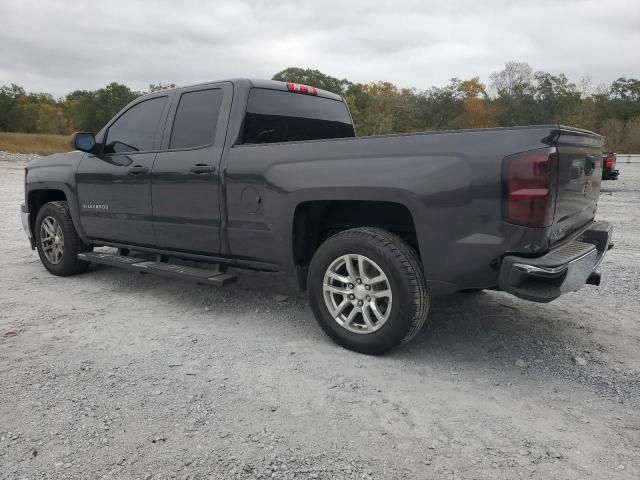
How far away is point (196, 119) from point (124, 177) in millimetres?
947

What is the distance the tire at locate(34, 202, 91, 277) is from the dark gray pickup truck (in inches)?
1.4

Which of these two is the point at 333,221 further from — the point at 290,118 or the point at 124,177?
the point at 124,177

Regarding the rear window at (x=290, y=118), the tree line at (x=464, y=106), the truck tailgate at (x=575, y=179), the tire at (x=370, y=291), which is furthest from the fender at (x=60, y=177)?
the tree line at (x=464, y=106)

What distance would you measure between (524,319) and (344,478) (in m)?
2.49

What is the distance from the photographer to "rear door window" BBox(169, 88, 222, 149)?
13.6ft

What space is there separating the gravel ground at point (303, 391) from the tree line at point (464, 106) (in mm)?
32010

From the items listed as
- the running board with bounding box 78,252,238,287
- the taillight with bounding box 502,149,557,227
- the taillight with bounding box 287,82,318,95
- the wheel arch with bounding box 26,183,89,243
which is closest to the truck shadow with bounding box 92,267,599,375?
the running board with bounding box 78,252,238,287

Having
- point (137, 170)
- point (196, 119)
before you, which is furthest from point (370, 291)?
point (137, 170)

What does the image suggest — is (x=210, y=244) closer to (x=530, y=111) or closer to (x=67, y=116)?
(x=530, y=111)

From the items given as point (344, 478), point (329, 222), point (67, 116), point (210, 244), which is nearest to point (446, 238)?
point (329, 222)

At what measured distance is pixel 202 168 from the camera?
13.1 feet

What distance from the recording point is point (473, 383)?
3.00m

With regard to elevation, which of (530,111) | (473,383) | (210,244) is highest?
(530,111)

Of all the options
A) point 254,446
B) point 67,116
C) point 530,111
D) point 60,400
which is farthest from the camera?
point 67,116
